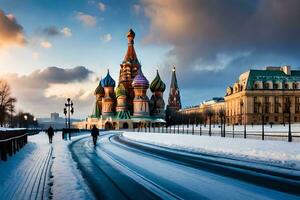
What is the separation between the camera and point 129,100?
144 metres

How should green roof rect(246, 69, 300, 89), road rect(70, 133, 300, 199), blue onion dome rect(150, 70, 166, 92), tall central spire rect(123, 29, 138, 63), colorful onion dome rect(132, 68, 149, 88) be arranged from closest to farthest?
road rect(70, 133, 300, 199)
green roof rect(246, 69, 300, 89)
colorful onion dome rect(132, 68, 149, 88)
blue onion dome rect(150, 70, 166, 92)
tall central spire rect(123, 29, 138, 63)

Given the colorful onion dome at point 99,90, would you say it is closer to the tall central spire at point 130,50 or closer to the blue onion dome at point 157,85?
the tall central spire at point 130,50

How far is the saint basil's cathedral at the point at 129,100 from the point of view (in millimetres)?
134000

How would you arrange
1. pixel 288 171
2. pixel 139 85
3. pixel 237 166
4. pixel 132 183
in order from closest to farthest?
pixel 132 183, pixel 288 171, pixel 237 166, pixel 139 85

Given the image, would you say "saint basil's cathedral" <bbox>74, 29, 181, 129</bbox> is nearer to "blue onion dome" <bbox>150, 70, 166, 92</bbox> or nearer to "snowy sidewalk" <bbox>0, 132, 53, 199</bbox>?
"blue onion dome" <bbox>150, 70, 166, 92</bbox>

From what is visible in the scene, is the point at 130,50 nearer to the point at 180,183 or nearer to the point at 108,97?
the point at 108,97

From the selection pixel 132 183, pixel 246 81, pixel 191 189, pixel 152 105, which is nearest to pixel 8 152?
pixel 132 183

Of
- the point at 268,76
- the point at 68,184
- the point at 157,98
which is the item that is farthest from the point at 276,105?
the point at 68,184

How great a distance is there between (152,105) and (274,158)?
4899 inches

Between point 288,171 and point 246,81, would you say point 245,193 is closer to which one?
point 288,171

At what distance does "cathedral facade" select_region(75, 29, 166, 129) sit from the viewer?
134000 mm

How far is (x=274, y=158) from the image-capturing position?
19047mm

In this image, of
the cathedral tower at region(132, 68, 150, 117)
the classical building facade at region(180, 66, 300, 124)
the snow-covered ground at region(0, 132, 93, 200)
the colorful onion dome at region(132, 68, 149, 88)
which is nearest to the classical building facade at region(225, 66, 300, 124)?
the classical building facade at region(180, 66, 300, 124)

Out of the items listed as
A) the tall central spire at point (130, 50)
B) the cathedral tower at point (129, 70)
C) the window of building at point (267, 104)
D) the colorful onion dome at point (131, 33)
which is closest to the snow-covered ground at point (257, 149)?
the window of building at point (267, 104)
